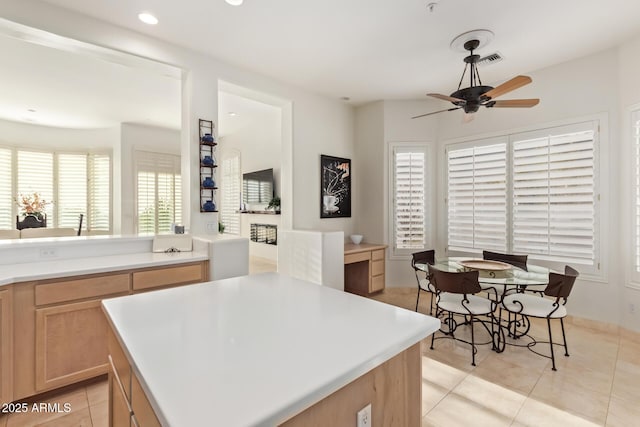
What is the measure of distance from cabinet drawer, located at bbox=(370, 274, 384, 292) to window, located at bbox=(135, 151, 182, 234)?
4.24 meters

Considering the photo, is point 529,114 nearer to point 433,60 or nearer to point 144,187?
point 433,60

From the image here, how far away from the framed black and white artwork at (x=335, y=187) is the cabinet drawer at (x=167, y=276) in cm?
226

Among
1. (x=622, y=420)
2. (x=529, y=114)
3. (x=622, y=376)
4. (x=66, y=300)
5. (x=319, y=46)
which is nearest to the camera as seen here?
(x=622, y=420)

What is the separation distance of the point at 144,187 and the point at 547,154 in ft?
22.7

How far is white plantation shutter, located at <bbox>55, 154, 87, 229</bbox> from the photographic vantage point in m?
6.31

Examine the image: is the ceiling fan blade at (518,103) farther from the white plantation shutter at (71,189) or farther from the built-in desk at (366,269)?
the white plantation shutter at (71,189)

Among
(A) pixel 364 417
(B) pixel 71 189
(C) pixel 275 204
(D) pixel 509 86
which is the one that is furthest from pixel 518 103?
(B) pixel 71 189

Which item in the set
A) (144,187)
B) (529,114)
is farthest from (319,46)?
(144,187)

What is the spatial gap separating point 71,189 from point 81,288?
5.56 metres

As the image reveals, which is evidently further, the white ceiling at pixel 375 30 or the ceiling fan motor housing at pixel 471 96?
the ceiling fan motor housing at pixel 471 96

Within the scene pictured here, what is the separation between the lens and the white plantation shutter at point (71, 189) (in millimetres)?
6312

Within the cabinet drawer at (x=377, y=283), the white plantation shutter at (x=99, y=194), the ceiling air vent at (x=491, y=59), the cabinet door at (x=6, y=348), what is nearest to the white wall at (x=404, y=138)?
the cabinet drawer at (x=377, y=283)

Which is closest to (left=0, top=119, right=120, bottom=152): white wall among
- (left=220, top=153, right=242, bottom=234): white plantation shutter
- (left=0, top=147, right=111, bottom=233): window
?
(left=0, top=147, right=111, bottom=233): window

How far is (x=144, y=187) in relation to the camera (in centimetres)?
637
